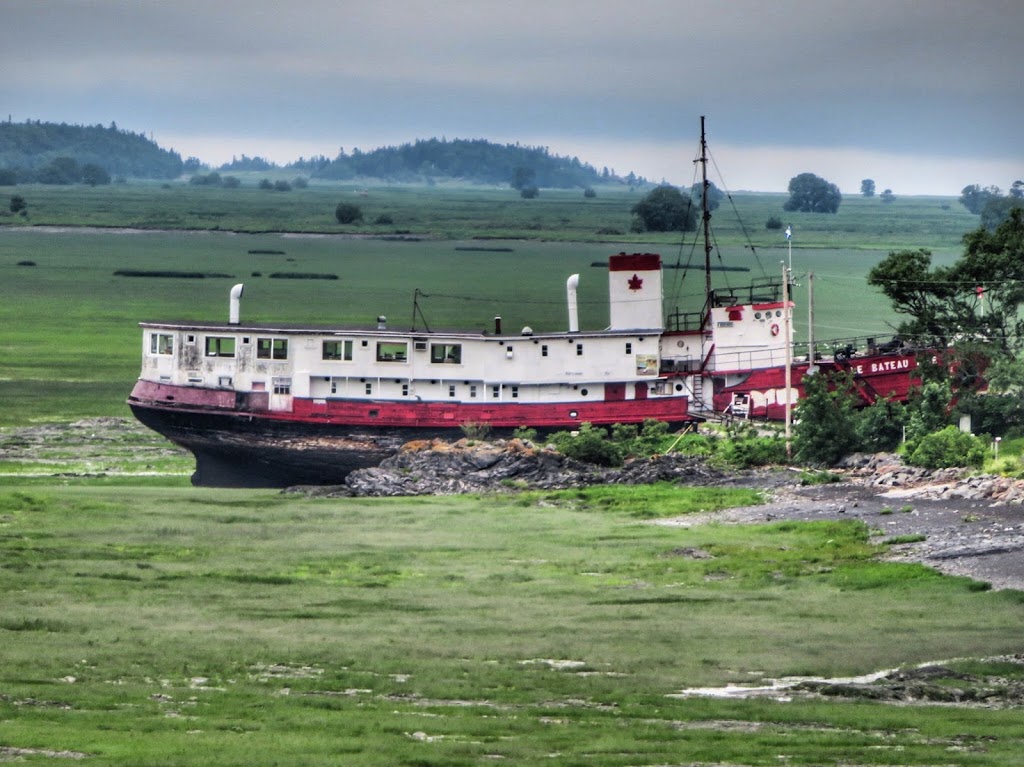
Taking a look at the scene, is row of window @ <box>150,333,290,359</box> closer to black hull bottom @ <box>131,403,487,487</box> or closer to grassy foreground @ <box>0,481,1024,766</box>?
black hull bottom @ <box>131,403,487,487</box>

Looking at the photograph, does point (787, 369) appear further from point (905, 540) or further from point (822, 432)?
point (905, 540)

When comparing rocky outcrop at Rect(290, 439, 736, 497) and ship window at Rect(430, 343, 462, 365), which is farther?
ship window at Rect(430, 343, 462, 365)

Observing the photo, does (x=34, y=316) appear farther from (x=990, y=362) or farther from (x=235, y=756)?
(x=235, y=756)

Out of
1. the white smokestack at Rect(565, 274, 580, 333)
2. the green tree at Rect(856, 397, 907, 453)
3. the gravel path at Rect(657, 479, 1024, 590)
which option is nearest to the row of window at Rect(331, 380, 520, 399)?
the white smokestack at Rect(565, 274, 580, 333)

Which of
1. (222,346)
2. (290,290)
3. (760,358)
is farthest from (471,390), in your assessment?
(290,290)

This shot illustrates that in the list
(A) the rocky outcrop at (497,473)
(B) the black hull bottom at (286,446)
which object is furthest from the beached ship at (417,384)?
(A) the rocky outcrop at (497,473)

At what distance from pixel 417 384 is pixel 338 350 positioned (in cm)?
260

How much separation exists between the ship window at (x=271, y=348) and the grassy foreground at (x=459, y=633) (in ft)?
31.1

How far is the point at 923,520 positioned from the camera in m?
43.9

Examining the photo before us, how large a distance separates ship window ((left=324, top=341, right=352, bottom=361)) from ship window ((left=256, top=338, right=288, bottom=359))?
1.28 meters

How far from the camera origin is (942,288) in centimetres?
6153

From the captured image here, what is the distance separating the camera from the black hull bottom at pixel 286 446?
58625 mm

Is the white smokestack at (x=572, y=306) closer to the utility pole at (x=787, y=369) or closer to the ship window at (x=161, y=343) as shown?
the utility pole at (x=787, y=369)

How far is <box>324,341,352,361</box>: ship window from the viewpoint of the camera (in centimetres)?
5919
